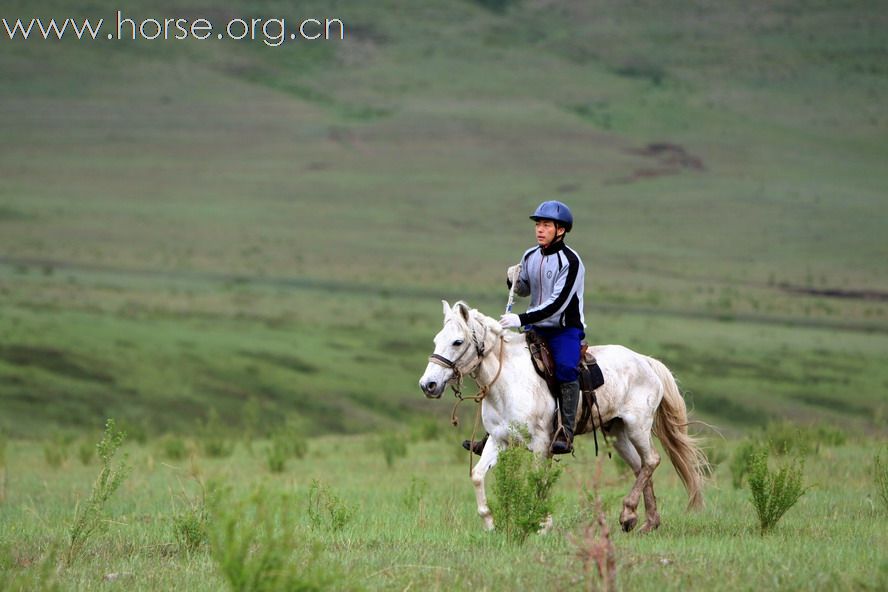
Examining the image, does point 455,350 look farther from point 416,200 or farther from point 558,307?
point 416,200

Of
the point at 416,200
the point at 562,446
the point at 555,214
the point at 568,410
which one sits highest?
the point at 416,200

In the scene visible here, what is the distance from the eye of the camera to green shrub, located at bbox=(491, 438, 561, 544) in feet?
24.5

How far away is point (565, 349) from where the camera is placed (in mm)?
8789

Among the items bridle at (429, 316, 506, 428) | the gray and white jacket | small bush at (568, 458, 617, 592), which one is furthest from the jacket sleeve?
small bush at (568, 458, 617, 592)

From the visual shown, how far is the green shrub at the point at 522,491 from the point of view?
294 inches

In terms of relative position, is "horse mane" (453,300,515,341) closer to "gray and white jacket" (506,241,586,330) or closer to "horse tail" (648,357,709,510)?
"gray and white jacket" (506,241,586,330)

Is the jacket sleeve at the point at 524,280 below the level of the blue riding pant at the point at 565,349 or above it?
above

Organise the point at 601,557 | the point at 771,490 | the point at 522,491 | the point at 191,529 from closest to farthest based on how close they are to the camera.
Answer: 1. the point at 601,557
2. the point at 522,491
3. the point at 191,529
4. the point at 771,490

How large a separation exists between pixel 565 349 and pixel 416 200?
6942 centimetres

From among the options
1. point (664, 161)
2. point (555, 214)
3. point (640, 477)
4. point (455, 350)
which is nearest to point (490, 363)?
point (455, 350)

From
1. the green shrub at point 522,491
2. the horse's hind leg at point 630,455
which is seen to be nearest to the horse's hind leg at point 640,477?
the horse's hind leg at point 630,455

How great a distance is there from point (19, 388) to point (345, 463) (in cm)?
1114

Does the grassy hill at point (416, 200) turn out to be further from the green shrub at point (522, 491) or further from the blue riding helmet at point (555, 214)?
the green shrub at point (522, 491)

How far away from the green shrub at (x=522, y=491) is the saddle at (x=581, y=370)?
118 centimetres
